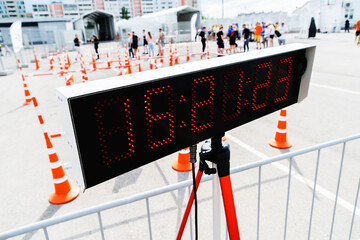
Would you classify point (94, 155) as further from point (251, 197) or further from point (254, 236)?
point (251, 197)

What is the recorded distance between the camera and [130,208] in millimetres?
3479

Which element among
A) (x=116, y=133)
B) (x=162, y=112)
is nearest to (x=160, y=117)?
(x=162, y=112)

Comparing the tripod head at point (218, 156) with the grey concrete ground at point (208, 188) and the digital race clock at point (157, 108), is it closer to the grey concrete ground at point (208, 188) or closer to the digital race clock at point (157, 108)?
the digital race clock at point (157, 108)

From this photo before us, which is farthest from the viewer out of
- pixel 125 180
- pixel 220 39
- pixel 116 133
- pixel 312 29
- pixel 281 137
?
pixel 312 29

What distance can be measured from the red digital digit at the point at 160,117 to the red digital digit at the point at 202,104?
0.11 metres

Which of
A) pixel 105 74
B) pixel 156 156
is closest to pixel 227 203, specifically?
pixel 156 156

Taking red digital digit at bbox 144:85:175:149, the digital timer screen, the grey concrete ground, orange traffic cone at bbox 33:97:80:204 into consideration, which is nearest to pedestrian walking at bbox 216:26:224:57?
the grey concrete ground

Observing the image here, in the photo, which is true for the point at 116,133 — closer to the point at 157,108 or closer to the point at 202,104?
the point at 157,108

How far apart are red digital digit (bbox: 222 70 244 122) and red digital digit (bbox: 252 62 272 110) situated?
11cm

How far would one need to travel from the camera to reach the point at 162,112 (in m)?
1.09

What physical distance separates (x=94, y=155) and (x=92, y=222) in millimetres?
2657

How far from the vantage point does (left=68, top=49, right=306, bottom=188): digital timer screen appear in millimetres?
954

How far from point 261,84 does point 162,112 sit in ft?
2.00

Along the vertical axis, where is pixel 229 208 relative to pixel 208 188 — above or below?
above
